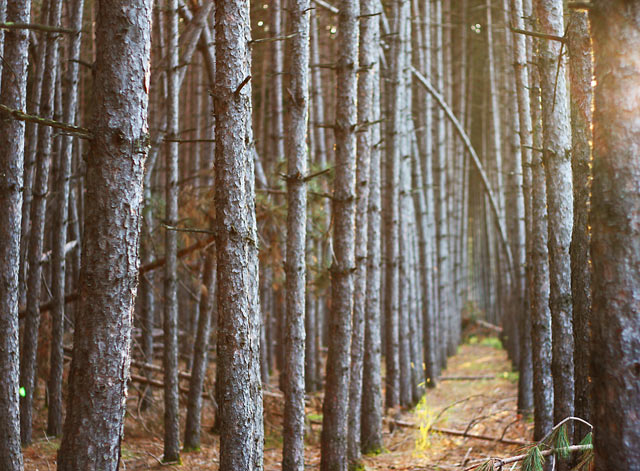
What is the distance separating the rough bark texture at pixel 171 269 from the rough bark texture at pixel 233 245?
2.46 metres

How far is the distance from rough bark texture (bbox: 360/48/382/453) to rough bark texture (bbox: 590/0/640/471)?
495cm

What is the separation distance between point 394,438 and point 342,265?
3.30 meters

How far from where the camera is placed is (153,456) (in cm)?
650

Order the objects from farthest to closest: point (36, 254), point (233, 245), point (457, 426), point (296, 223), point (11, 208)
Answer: point (457, 426)
point (36, 254)
point (296, 223)
point (11, 208)
point (233, 245)

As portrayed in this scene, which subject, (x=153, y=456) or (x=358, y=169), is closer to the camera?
(x=153, y=456)

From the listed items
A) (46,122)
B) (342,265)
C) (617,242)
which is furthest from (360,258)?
(617,242)

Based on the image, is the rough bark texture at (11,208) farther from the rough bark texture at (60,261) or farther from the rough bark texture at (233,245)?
the rough bark texture at (60,261)

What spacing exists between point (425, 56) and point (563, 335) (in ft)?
30.9

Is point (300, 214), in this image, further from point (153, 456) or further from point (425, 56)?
point (425, 56)

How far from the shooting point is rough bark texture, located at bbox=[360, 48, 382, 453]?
7359 millimetres

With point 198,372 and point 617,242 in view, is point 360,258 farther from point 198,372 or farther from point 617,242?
point 617,242

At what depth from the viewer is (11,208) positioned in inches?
191

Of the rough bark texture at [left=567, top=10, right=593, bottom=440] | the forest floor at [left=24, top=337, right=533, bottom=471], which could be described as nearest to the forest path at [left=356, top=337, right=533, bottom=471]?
the forest floor at [left=24, top=337, right=533, bottom=471]

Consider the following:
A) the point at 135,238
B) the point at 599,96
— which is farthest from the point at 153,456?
the point at 599,96
